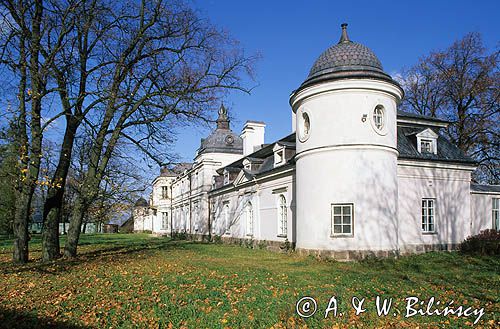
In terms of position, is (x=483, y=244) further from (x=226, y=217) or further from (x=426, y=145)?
(x=226, y=217)

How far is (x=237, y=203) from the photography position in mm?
27844

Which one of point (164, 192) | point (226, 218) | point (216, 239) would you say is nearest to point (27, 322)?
point (226, 218)

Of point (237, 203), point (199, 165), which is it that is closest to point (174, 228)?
point (199, 165)

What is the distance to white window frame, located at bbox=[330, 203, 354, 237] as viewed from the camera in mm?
15586

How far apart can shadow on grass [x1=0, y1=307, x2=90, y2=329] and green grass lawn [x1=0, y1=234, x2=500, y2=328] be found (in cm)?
2

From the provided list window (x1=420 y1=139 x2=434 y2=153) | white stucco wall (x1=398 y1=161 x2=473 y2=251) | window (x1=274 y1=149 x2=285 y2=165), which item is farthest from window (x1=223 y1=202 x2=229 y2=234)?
window (x1=420 y1=139 x2=434 y2=153)

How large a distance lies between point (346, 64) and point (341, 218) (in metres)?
6.12

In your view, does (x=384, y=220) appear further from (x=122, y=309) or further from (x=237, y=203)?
(x=237, y=203)

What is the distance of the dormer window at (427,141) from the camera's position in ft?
63.2

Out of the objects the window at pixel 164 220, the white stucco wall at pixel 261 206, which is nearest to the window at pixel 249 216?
the white stucco wall at pixel 261 206

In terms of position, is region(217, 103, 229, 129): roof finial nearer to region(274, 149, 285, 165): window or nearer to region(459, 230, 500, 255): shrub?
region(274, 149, 285, 165): window

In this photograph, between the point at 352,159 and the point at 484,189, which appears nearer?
the point at 352,159

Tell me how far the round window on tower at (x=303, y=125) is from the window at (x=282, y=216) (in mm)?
4934

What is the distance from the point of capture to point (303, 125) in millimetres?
17484
